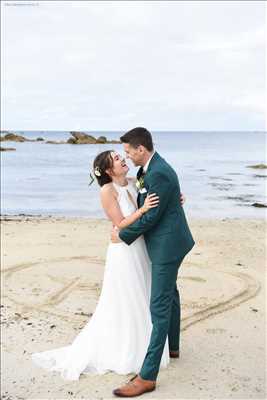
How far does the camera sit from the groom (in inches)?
185

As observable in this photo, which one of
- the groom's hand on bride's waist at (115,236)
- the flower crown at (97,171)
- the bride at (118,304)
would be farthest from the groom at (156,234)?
the flower crown at (97,171)

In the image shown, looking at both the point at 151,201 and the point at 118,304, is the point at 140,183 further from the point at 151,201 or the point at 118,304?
the point at 118,304

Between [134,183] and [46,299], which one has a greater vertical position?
[134,183]

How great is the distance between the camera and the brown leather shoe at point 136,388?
192 inches

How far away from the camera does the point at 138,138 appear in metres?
4.72

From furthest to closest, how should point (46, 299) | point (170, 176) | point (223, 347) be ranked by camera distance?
point (46, 299)
point (223, 347)
point (170, 176)

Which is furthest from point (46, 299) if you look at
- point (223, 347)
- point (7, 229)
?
point (7, 229)

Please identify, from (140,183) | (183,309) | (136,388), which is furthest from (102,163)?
(183,309)

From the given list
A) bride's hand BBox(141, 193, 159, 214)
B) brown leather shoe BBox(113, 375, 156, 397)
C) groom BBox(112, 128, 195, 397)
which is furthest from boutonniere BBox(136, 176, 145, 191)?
brown leather shoe BBox(113, 375, 156, 397)

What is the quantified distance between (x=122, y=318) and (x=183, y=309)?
2.05 metres

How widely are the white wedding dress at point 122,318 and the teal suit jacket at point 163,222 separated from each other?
32 centimetres

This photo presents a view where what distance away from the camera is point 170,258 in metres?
4.79

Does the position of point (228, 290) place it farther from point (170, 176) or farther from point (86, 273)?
point (170, 176)

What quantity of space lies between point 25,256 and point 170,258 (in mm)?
5716
